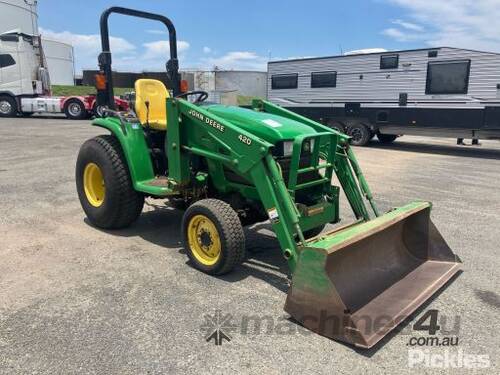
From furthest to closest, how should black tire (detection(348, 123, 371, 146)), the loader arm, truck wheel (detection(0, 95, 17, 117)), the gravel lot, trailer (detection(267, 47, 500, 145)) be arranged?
truck wheel (detection(0, 95, 17, 117)), black tire (detection(348, 123, 371, 146)), trailer (detection(267, 47, 500, 145)), the loader arm, the gravel lot

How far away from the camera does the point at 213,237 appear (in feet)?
12.6

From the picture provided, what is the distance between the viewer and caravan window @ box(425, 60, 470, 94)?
39.4ft

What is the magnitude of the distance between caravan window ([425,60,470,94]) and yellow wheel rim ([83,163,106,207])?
10.4 metres

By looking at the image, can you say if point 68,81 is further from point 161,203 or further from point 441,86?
point 161,203

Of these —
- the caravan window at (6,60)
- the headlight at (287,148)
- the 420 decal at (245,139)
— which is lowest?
the headlight at (287,148)

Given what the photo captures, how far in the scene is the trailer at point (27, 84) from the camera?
18547 millimetres

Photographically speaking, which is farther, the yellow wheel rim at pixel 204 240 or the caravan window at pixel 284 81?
the caravan window at pixel 284 81

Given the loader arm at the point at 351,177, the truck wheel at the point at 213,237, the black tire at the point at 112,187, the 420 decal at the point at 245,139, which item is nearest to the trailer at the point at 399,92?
the loader arm at the point at 351,177

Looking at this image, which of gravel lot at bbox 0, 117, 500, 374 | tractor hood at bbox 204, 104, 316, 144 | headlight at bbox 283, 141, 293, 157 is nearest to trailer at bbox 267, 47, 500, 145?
gravel lot at bbox 0, 117, 500, 374

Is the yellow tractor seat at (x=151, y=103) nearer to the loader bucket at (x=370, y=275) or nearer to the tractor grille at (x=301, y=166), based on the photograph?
the tractor grille at (x=301, y=166)

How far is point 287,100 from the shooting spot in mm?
15891

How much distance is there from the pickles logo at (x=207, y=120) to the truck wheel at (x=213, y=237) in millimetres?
637

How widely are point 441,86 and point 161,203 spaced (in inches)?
372

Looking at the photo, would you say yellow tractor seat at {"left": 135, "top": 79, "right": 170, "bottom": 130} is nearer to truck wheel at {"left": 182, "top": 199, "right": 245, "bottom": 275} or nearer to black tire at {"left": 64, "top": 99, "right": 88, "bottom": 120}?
truck wheel at {"left": 182, "top": 199, "right": 245, "bottom": 275}
